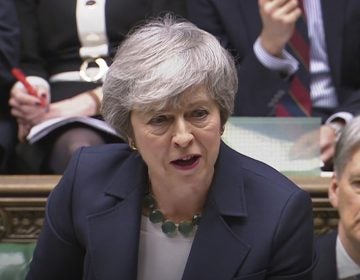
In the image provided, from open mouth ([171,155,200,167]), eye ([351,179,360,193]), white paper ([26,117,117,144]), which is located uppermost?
open mouth ([171,155,200,167])

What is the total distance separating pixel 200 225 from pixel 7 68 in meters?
0.91

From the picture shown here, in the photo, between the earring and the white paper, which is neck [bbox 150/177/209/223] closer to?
the earring

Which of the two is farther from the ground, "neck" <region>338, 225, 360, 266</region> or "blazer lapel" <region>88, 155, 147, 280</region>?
"blazer lapel" <region>88, 155, 147, 280</region>

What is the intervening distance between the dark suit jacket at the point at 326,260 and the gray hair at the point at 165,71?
430 mm

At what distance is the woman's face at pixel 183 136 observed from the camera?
115cm

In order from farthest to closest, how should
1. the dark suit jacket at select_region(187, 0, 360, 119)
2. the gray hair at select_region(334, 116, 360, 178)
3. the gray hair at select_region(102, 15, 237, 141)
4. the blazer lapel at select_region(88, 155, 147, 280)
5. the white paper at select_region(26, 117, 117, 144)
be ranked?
the dark suit jacket at select_region(187, 0, 360, 119) → the white paper at select_region(26, 117, 117, 144) → the gray hair at select_region(334, 116, 360, 178) → the blazer lapel at select_region(88, 155, 147, 280) → the gray hair at select_region(102, 15, 237, 141)

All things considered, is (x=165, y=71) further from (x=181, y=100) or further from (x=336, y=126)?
(x=336, y=126)

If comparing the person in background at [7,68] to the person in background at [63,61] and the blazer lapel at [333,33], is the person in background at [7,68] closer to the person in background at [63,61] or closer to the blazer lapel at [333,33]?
the person in background at [63,61]

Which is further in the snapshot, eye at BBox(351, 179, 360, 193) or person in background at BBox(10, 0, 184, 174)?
person in background at BBox(10, 0, 184, 174)

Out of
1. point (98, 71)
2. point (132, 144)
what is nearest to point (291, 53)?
A: point (98, 71)

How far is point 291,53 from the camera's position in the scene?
1971 mm

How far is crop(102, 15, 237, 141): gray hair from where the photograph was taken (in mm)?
1138

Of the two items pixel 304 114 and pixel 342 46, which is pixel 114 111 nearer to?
pixel 304 114

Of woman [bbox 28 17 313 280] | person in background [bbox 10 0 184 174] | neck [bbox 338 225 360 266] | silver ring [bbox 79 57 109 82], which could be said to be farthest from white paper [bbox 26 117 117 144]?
neck [bbox 338 225 360 266]
